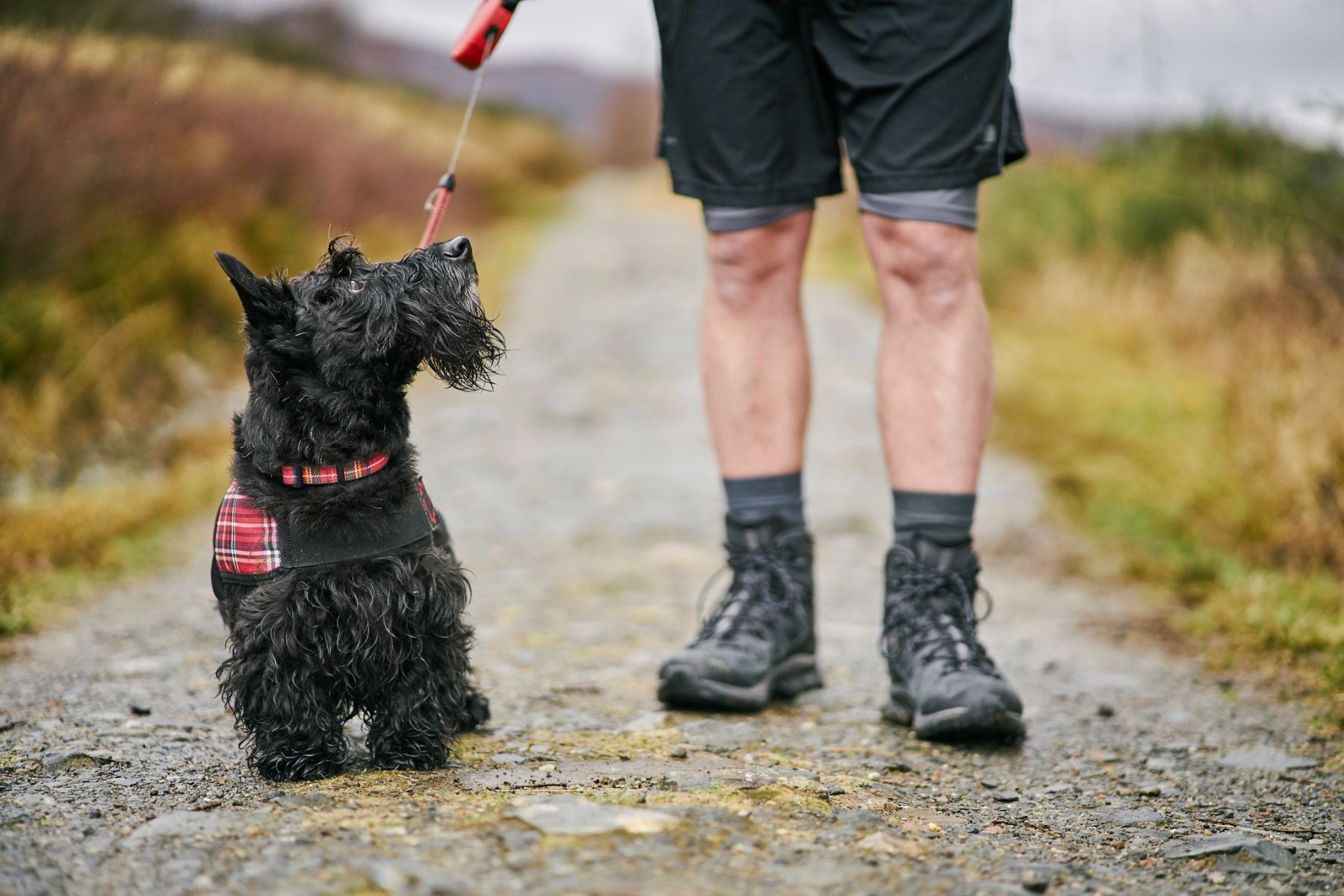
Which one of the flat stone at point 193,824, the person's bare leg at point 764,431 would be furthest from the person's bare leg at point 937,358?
the flat stone at point 193,824

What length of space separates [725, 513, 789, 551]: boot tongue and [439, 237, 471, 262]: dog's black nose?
3.34ft

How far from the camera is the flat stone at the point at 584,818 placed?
1.77m

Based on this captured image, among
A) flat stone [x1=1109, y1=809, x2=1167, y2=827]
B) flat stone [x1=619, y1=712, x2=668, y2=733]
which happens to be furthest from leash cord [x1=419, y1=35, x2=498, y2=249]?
flat stone [x1=1109, y1=809, x2=1167, y2=827]

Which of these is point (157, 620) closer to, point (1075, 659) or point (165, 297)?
point (1075, 659)

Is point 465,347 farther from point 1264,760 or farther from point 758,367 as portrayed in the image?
point 1264,760

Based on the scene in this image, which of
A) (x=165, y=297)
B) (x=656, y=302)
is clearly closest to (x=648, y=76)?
(x=656, y=302)

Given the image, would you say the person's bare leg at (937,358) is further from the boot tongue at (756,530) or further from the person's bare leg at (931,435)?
the boot tongue at (756,530)

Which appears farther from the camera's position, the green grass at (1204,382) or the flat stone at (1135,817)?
the green grass at (1204,382)

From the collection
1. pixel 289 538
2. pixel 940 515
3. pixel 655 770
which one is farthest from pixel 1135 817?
pixel 289 538

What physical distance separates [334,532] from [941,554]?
1.40 meters

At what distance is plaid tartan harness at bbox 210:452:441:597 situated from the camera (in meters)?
2.11

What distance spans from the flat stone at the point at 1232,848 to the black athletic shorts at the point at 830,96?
1.45 meters

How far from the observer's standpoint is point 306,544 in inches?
83.1

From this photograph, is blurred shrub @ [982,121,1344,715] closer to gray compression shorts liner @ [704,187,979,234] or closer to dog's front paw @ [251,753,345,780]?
gray compression shorts liner @ [704,187,979,234]
